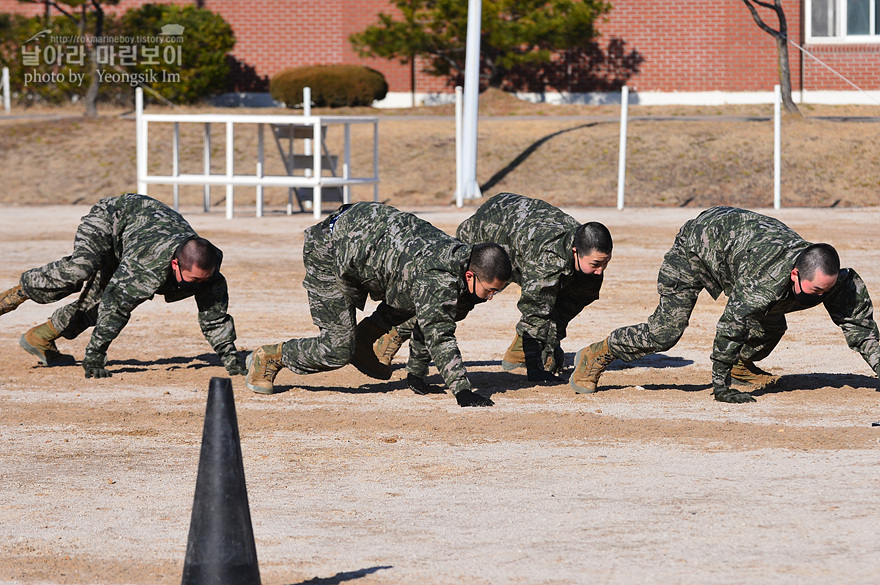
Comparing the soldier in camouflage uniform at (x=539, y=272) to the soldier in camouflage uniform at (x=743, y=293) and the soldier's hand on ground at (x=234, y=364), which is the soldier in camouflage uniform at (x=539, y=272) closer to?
the soldier in camouflage uniform at (x=743, y=293)

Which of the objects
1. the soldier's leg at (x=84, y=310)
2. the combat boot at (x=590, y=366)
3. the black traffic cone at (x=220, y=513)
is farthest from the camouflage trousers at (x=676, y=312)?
the black traffic cone at (x=220, y=513)

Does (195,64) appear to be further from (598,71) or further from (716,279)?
(716,279)

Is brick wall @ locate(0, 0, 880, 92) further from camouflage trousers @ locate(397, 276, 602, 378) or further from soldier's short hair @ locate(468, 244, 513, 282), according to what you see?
soldier's short hair @ locate(468, 244, 513, 282)

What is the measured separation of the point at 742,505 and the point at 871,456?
139 centimetres

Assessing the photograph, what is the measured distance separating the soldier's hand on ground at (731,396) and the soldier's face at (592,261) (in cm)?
114

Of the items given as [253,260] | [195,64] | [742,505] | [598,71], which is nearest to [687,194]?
[598,71]

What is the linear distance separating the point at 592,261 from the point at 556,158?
1928cm

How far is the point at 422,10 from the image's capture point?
3297 cm

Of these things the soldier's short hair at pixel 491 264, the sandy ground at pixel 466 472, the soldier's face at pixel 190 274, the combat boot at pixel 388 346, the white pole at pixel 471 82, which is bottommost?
the sandy ground at pixel 466 472

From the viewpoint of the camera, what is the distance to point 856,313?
25.1 ft

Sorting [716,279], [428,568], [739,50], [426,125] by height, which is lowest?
[428,568]

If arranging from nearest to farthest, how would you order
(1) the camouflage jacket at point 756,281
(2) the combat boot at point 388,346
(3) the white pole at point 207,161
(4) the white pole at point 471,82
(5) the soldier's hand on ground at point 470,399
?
(1) the camouflage jacket at point 756,281
(5) the soldier's hand on ground at point 470,399
(2) the combat boot at point 388,346
(3) the white pole at point 207,161
(4) the white pole at point 471,82

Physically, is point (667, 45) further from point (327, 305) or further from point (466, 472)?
point (466, 472)

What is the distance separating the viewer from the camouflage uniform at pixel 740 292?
7.57 meters
